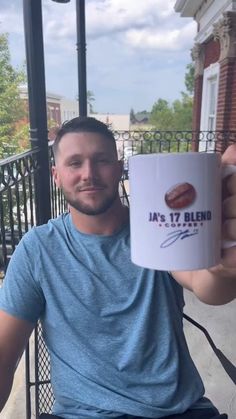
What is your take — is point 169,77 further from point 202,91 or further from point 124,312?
point 124,312

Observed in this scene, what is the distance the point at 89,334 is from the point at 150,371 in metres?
0.19

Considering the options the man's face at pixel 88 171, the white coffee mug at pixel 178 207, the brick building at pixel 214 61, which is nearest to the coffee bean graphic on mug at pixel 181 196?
the white coffee mug at pixel 178 207

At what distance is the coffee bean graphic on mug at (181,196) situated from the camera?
0.50 metres

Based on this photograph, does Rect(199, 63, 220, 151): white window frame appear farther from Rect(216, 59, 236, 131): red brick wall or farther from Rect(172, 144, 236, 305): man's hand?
Rect(172, 144, 236, 305): man's hand

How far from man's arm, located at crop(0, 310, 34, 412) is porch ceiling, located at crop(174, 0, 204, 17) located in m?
8.37

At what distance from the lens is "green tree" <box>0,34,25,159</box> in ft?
27.6

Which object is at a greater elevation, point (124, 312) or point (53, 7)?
point (53, 7)

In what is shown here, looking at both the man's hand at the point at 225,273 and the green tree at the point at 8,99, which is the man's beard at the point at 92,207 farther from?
the green tree at the point at 8,99

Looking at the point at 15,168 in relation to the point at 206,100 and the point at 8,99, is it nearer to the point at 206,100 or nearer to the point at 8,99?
the point at 8,99

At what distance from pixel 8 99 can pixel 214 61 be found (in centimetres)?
453

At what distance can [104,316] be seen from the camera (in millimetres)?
994

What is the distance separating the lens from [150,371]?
1009 millimetres

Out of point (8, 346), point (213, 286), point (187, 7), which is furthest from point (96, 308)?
point (187, 7)

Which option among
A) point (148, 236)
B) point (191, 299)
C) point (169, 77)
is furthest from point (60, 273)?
point (169, 77)
